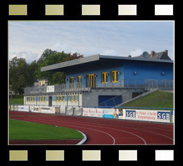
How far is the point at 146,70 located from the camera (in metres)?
45.0

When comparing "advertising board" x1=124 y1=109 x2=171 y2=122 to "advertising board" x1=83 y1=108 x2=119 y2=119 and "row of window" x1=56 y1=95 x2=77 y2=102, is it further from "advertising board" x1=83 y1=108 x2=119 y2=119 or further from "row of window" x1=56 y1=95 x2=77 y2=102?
"row of window" x1=56 y1=95 x2=77 y2=102

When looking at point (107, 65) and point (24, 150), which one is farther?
point (107, 65)

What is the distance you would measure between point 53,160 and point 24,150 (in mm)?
857

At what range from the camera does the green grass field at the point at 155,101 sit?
3491 centimetres

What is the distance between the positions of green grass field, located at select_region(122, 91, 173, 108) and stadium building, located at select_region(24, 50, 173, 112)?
353 centimetres

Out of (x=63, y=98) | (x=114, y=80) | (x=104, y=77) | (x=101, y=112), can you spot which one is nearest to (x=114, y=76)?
(x=114, y=80)

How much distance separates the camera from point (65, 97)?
48.6 m

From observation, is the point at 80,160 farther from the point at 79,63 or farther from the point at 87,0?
the point at 79,63

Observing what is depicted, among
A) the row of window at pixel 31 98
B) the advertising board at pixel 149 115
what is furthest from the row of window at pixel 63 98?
the advertising board at pixel 149 115

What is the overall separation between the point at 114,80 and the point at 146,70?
16.3 ft

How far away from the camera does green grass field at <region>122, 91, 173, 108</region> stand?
34906 millimetres

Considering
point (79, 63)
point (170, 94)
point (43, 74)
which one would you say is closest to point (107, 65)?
point (79, 63)

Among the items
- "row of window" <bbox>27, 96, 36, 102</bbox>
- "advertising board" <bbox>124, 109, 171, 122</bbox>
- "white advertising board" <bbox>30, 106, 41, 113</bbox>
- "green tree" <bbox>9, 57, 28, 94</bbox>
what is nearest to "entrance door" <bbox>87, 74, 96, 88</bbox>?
"white advertising board" <bbox>30, 106, 41, 113</bbox>
